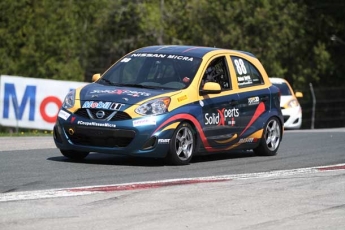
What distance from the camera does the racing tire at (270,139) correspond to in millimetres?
14873

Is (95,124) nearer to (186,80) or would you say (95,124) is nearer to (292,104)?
(186,80)

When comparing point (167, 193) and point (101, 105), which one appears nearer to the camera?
point (167, 193)

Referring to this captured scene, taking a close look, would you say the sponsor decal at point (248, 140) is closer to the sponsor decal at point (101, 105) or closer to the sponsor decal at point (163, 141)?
the sponsor decal at point (163, 141)

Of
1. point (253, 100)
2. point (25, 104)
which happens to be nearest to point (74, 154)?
point (253, 100)

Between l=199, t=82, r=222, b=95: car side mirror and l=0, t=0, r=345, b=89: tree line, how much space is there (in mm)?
31877

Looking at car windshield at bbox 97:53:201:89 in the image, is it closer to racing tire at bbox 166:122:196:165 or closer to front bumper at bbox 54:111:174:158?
racing tire at bbox 166:122:196:165

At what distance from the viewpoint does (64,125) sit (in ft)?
41.7

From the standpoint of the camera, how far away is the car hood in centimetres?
1255

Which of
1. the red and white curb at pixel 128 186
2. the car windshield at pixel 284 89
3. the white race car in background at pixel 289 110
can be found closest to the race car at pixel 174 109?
the red and white curb at pixel 128 186

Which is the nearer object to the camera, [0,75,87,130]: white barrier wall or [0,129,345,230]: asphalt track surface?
[0,129,345,230]: asphalt track surface

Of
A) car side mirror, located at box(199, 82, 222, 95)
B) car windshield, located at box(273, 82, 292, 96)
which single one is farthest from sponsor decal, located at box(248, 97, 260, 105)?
car windshield, located at box(273, 82, 292, 96)

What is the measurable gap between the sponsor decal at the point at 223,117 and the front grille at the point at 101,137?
1.41 meters

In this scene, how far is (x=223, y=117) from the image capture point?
1377 cm

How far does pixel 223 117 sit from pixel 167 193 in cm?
400
